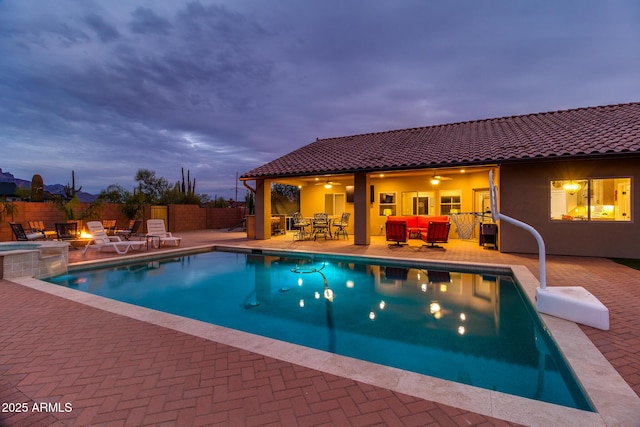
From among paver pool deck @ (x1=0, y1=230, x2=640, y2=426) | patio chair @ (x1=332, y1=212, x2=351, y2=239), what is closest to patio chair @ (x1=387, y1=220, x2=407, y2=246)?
patio chair @ (x1=332, y1=212, x2=351, y2=239)

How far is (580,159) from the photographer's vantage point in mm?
8711

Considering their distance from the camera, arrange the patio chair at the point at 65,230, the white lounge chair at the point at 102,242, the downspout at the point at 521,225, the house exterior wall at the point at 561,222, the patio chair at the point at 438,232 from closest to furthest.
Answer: the downspout at the point at 521,225 < the house exterior wall at the point at 561,222 < the white lounge chair at the point at 102,242 < the patio chair at the point at 438,232 < the patio chair at the point at 65,230

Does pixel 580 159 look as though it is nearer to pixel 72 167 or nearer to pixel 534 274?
pixel 534 274

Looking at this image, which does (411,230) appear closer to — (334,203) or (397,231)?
(397,231)

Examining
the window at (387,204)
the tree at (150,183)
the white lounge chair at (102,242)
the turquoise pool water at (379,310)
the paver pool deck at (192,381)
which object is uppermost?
the tree at (150,183)

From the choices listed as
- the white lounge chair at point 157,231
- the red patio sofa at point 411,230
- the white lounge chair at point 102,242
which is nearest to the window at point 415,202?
the red patio sofa at point 411,230

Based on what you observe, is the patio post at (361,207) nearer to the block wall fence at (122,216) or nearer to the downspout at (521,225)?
the downspout at (521,225)

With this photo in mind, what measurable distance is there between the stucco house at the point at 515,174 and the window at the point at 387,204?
5 centimetres

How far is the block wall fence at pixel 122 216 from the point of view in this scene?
12023mm

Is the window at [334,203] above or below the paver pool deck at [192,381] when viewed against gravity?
above

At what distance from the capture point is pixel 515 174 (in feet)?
30.8

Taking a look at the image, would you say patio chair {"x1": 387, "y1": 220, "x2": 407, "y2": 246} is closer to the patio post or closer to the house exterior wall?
the patio post

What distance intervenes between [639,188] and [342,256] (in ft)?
26.2

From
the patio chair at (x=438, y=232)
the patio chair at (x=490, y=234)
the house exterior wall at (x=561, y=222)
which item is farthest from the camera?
the patio chair at (x=490, y=234)
